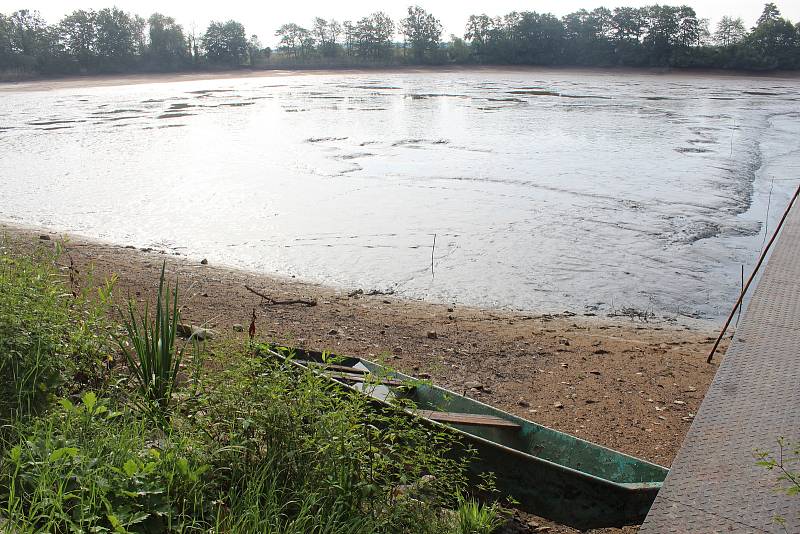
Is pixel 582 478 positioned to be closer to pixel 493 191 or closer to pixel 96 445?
pixel 96 445

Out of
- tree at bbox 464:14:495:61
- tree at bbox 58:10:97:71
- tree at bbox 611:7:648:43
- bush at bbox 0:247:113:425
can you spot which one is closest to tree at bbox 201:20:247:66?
tree at bbox 58:10:97:71

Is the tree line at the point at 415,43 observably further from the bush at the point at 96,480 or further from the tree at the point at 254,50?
the bush at the point at 96,480

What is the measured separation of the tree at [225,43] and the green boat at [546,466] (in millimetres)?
64451

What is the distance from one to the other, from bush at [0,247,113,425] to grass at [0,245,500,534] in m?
0.01

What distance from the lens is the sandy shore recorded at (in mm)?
5234

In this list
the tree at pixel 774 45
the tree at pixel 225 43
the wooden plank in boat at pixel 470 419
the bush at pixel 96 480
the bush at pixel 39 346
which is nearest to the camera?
the bush at pixel 96 480

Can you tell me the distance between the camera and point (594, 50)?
61.4 metres

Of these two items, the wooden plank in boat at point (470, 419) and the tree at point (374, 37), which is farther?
the tree at point (374, 37)

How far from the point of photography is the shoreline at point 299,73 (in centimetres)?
4909

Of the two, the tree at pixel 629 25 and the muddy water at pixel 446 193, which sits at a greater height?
the tree at pixel 629 25

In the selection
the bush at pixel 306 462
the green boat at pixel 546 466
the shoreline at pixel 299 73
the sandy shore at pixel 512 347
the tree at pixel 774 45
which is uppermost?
the tree at pixel 774 45

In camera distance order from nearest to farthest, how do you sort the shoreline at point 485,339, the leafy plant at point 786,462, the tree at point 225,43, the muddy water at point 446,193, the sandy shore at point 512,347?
the leafy plant at point 786,462
the sandy shore at point 512,347
the shoreline at point 485,339
the muddy water at point 446,193
the tree at point 225,43

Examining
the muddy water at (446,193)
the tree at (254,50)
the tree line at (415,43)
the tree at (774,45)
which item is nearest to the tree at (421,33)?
the tree line at (415,43)

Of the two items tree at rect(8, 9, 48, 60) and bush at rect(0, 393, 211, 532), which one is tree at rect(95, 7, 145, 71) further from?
bush at rect(0, 393, 211, 532)
